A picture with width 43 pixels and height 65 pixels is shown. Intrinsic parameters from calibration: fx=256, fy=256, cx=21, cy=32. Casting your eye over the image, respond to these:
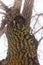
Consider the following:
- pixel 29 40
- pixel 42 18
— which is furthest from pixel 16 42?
pixel 42 18

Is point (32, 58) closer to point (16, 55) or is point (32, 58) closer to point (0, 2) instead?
point (16, 55)

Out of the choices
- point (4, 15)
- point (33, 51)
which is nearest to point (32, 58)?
point (33, 51)

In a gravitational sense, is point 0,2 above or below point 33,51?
above

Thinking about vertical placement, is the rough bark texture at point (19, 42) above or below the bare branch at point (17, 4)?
below

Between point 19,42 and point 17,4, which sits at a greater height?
point 17,4

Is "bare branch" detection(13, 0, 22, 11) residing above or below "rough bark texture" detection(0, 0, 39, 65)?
above

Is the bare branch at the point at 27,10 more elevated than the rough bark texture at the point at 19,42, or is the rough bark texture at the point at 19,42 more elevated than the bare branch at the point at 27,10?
the bare branch at the point at 27,10

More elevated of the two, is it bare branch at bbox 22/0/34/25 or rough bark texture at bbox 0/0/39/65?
bare branch at bbox 22/0/34/25
